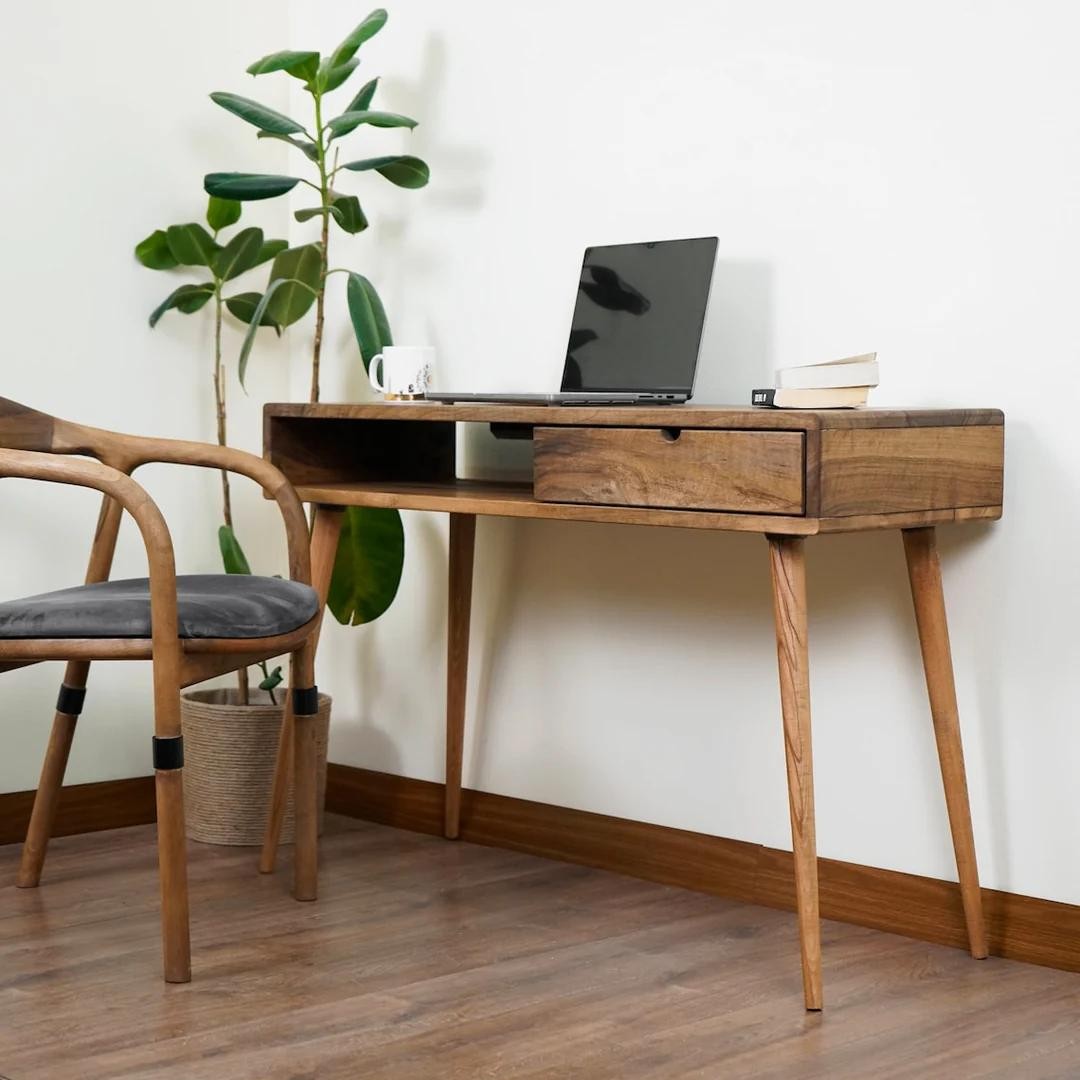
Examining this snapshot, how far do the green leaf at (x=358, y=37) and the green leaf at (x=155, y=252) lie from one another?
19.6 inches

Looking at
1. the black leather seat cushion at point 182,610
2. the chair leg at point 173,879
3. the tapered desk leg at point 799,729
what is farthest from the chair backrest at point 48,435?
the tapered desk leg at point 799,729

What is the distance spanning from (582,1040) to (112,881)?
104cm

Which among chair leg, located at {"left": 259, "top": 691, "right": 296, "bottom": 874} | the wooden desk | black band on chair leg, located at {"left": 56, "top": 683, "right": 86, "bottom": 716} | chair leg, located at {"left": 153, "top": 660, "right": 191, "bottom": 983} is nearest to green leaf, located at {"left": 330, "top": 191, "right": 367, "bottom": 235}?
the wooden desk

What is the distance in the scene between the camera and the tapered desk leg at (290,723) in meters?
2.62

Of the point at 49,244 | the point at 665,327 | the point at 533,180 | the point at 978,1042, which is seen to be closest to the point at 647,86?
the point at 533,180

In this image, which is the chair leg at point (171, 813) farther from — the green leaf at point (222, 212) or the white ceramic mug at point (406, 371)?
the green leaf at point (222, 212)

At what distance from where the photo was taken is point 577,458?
7.11ft

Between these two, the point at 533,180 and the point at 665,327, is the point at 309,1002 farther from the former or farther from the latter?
the point at 533,180

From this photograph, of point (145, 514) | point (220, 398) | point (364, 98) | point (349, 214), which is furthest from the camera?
point (220, 398)

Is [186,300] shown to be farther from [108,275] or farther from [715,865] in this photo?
[715,865]

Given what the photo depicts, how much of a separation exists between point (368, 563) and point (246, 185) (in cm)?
69

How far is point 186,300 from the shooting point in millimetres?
3045

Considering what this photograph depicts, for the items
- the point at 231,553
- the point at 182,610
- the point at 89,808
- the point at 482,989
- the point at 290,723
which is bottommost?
the point at 482,989

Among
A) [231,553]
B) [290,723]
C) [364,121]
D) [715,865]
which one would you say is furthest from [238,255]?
[715,865]
